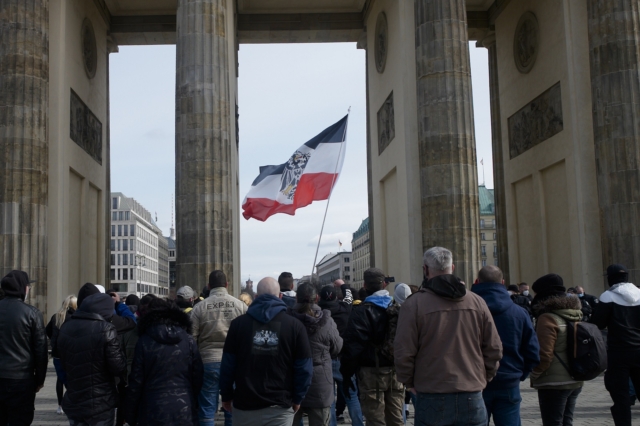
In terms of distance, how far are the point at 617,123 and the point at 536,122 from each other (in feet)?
14.4

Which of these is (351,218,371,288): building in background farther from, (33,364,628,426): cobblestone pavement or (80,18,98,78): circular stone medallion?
(33,364,628,426): cobblestone pavement

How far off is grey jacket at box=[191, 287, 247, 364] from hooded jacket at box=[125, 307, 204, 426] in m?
1.91

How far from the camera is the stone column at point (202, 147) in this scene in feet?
55.8

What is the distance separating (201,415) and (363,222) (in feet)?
413

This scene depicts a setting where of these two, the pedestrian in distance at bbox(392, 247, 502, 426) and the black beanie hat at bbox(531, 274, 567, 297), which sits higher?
the black beanie hat at bbox(531, 274, 567, 297)

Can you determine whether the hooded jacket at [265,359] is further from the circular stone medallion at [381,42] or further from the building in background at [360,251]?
the building in background at [360,251]

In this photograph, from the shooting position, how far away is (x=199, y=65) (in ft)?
57.4

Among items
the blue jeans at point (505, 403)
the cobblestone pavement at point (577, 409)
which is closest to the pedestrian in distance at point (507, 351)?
the blue jeans at point (505, 403)

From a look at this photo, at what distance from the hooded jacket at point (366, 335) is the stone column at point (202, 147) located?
11.0 meters

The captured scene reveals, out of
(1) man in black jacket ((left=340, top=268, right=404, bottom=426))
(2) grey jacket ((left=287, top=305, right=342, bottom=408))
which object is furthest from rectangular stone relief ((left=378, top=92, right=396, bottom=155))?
(1) man in black jacket ((left=340, top=268, right=404, bottom=426))

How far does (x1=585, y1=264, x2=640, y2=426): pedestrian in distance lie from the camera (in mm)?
7016

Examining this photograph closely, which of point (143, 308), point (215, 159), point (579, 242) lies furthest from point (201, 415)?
point (579, 242)

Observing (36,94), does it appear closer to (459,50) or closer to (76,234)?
(76,234)

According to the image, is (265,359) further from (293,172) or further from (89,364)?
(293,172)
